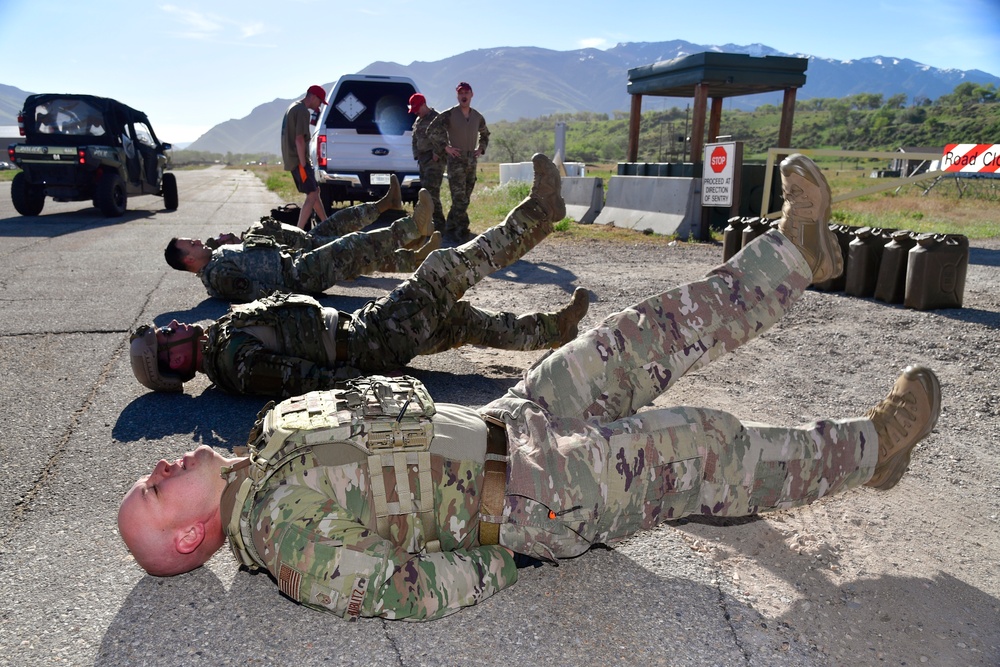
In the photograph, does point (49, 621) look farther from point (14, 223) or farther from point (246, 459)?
point (14, 223)

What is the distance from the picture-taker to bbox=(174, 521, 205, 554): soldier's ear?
2105 mm

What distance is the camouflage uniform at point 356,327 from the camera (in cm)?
365

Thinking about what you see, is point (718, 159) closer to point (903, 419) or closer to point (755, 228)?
point (755, 228)

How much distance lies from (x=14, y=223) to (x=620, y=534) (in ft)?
44.1

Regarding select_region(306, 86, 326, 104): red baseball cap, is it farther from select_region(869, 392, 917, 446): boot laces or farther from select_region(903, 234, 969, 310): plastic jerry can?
select_region(869, 392, 917, 446): boot laces

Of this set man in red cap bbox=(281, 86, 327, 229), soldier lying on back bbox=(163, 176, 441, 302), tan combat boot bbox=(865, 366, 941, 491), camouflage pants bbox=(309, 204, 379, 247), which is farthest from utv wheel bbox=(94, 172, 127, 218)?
tan combat boot bbox=(865, 366, 941, 491)

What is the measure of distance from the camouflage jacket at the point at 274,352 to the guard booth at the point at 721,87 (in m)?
8.43

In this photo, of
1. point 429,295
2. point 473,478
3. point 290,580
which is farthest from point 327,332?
point 290,580

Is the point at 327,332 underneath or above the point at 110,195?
underneath

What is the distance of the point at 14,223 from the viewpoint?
12.0 metres

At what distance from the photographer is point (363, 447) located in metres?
2.05

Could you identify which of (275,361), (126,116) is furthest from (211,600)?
(126,116)

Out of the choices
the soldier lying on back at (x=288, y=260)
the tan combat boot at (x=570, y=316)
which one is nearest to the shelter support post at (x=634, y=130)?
the soldier lying on back at (x=288, y=260)

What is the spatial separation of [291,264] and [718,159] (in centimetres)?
740
